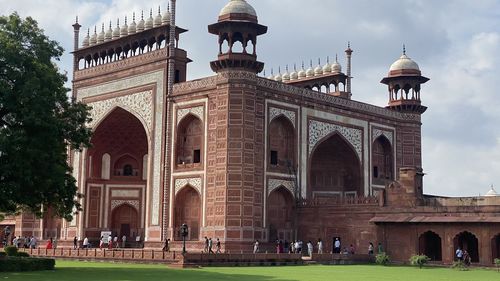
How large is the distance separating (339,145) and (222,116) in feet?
23.8

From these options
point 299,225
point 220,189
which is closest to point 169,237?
point 220,189

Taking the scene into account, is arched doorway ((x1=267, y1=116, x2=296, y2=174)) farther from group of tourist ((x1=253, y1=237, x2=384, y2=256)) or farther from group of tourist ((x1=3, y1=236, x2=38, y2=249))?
group of tourist ((x1=3, y1=236, x2=38, y2=249))

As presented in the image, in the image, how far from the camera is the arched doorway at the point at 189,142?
26.5m

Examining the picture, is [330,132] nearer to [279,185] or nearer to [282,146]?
[282,146]

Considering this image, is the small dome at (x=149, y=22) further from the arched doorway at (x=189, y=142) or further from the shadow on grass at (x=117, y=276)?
the shadow on grass at (x=117, y=276)

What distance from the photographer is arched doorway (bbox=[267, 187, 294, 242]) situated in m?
26.4

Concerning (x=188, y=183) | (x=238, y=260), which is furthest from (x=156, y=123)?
(x=238, y=260)

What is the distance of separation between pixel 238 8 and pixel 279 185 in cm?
658

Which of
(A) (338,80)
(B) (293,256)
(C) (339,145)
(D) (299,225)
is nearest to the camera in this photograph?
(B) (293,256)

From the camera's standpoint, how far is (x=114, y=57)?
3066 cm

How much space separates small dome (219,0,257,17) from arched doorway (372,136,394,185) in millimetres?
9168

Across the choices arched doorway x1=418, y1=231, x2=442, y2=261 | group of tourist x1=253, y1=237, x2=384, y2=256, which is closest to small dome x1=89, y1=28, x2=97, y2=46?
group of tourist x1=253, y1=237, x2=384, y2=256

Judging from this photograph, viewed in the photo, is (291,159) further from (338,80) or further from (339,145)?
(338,80)

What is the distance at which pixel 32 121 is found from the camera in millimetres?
16078
